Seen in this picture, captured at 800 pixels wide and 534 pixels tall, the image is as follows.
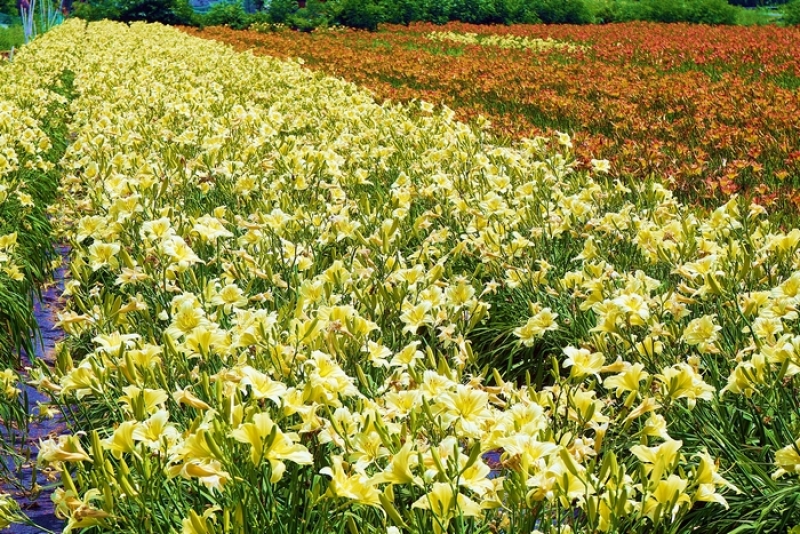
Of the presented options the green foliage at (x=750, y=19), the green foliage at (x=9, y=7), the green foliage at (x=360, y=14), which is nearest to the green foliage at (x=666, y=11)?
the green foliage at (x=750, y=19)

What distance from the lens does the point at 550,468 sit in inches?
72.1

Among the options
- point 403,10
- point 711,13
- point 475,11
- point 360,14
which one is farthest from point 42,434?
point 711,13

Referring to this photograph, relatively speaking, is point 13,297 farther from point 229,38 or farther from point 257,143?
point 229,38

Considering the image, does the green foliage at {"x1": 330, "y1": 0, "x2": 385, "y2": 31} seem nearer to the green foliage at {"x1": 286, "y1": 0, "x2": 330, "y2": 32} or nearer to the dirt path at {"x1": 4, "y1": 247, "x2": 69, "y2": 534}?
the green foliage at {"x1": 286, "y1": 0, "x2": 330, "y2": 32}

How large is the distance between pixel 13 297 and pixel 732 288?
3444 millimetres

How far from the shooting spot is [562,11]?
3109cm

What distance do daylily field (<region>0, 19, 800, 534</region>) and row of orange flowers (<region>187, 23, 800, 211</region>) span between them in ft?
0.27

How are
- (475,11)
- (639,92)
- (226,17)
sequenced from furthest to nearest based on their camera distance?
(475,11), (226,17), (639,92)

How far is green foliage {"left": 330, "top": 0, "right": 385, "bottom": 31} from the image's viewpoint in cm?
2788

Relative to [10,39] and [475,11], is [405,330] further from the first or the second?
[475,11]

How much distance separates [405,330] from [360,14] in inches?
1042

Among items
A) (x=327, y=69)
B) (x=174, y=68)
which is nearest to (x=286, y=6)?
(x=327, y=69)

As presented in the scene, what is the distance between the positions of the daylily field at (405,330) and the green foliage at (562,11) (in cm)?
2386

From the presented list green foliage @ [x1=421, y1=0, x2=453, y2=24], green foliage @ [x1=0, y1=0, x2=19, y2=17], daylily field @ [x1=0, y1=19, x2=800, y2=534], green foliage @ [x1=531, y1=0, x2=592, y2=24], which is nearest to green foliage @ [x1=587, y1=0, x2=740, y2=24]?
green foliage @ [x1=531, y1=0, x2=592, y2=24]
